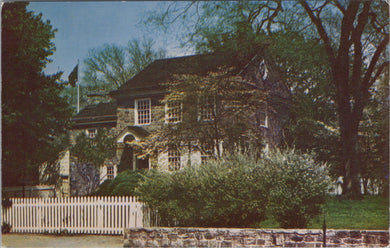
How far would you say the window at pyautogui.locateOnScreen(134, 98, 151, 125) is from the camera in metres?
8.53

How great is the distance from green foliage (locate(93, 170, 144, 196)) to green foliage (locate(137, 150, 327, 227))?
20 cm

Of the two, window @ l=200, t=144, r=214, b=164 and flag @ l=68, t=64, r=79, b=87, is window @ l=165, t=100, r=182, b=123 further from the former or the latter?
flag @ l=68, t=64, r=79, b=87

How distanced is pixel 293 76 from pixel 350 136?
1.51 metres

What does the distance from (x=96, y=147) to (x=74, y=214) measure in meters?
1.72

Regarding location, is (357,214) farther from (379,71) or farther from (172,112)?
(172,112)

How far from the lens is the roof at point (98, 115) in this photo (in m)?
8.58

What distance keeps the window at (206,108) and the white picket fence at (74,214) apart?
218cm

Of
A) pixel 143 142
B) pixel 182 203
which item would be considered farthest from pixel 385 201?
pixel 143 142

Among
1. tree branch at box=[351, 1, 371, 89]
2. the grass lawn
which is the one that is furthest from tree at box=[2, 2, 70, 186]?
tree branch at box=[351, 1, 371, 89]

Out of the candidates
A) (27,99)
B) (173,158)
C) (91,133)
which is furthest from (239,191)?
(27,99)

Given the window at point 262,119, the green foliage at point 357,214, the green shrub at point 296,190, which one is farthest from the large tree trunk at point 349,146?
the window at point 262,119

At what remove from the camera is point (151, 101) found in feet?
28.7

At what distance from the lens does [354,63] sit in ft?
25.9

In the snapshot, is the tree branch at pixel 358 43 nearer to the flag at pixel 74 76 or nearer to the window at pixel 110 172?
the window at pixel 110 172
